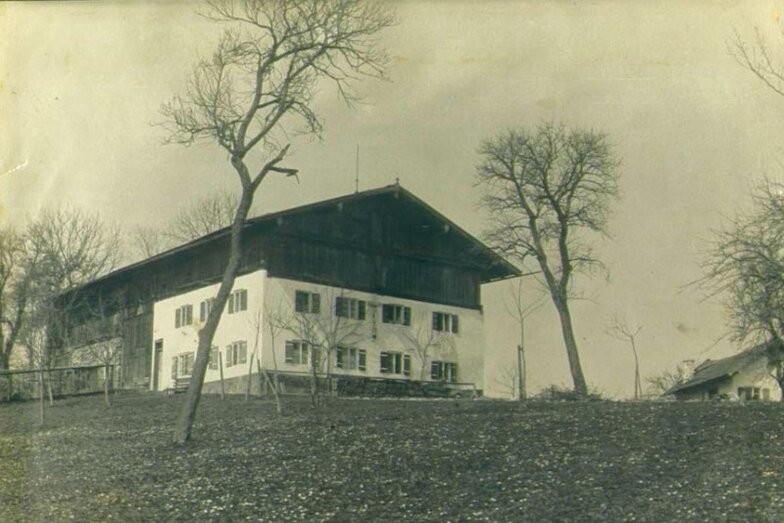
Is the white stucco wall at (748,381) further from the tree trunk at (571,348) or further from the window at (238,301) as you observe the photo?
the window at (238,301)

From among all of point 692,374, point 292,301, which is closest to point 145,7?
point 292,301

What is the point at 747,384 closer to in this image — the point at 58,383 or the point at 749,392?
the point at 749,392

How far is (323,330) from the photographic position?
4516 cm

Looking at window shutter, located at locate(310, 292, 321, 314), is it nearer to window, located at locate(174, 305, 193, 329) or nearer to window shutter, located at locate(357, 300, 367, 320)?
window shutter, located at locate(357, 300, 367, 320)

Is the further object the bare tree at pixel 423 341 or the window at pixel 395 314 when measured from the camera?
the bare tree at pixel 423 341

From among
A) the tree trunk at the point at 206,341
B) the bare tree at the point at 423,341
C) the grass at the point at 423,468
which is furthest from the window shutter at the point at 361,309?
the tree trunk at the point at 206,341

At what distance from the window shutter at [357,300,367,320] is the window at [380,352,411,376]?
1.96 meters

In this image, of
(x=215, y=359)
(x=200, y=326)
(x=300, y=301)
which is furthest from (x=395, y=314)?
(x=200, y=326)

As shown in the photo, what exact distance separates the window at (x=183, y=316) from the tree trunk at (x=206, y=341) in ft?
72.6

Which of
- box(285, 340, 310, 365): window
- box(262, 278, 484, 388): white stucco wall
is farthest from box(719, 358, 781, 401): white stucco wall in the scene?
box(285, 340, 310, 365): window

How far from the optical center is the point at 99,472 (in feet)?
77.8

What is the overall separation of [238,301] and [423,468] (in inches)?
1014

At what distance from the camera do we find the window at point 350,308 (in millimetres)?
46750

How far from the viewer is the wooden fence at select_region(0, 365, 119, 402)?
50312 mm
